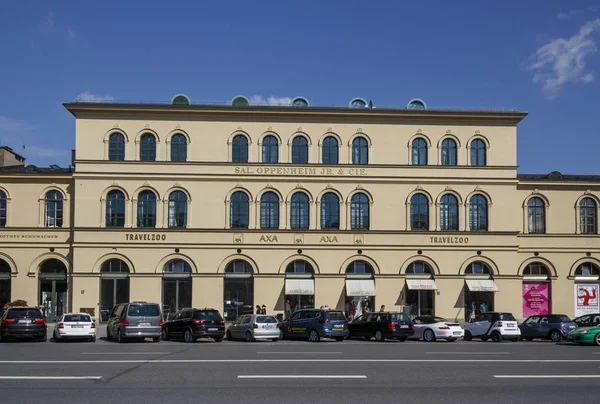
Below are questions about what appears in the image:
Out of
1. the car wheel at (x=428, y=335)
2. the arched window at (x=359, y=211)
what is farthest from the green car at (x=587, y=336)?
the arched window at (x=359, y=211)

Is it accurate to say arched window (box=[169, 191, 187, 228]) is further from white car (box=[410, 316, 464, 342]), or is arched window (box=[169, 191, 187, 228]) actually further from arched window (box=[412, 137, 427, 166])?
white car (box=[410, 316, 464, 342])

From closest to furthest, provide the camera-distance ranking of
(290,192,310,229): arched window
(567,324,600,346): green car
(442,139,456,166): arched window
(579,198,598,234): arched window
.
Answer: (567,324,600,346): green car → (290,192,310,229): arched window → (442,139,456,166): arched window → (579,198,598,234): arched window

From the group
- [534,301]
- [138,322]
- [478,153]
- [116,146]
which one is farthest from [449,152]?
[138,322]

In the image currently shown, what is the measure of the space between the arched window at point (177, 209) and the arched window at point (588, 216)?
26579 millimetres

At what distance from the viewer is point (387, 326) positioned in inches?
1361

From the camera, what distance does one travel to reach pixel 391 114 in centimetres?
4744

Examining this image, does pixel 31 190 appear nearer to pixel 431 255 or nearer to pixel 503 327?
pixel 431 255

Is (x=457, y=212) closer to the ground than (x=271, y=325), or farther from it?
farther from it

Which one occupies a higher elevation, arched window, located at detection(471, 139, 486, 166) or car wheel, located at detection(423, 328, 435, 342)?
arched window, located at detection(471, 139, 486, 166)

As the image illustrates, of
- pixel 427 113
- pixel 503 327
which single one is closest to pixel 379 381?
pixel 503 327

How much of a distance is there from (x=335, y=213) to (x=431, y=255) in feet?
22.4

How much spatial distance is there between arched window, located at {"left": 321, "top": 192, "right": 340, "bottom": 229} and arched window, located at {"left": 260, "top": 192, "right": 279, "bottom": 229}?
9.83 feet

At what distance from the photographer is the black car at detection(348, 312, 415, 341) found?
3447 cm

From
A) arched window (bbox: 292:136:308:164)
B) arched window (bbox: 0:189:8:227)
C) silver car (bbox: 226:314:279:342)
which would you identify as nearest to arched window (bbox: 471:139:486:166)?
arched window (bbox: 292:136:308:164)
